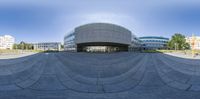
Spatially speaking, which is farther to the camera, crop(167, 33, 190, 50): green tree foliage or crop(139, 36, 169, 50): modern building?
crop(139, 36, 169, 50): modern building

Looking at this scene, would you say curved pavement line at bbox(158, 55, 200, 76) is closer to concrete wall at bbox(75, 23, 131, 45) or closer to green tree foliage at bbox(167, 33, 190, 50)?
concrete wall at bbox(75, 23, 131, 45)

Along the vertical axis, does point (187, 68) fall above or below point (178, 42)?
below

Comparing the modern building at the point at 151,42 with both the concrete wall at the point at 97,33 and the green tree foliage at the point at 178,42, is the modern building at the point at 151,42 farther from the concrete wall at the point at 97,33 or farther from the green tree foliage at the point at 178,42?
the concrete wall at the point at 97,33

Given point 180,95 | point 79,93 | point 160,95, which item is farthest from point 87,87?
point 180,95

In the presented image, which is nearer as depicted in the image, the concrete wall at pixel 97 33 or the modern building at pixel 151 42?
the concrete wall at pixel 97 33

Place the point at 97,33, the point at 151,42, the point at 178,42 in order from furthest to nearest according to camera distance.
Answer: the point at 151,42 < the point at 178,42 < the point at 97,33

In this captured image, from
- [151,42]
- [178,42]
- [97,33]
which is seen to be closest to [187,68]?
[97,33]

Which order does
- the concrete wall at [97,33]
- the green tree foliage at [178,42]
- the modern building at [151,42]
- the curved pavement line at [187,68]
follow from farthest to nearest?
the modern building at [151,42] < the green tree foliage at [178,42] < the concrete wall at [97,33] < the curved pavement line at [187,68]

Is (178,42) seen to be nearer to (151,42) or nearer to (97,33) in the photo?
(151,42)

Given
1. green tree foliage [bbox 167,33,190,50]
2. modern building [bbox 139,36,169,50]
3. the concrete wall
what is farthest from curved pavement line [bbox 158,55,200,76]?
modern building [bbox 139,36,169,50]

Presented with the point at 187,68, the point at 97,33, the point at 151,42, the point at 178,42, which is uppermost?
the point at 151,42

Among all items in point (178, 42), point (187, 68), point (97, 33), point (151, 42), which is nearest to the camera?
point (187, 68)

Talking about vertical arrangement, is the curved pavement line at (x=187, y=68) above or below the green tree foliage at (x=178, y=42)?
below

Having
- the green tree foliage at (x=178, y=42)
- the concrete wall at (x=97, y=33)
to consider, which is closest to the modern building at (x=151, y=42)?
the green tree foliage at (x=178, y=42)
